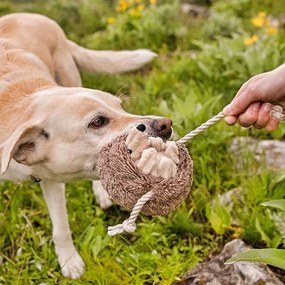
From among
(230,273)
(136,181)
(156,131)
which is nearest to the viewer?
(136,181)

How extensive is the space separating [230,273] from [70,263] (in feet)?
3.01

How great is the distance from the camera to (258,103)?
2.43m

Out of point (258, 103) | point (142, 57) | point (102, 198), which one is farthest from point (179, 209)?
point (142, 57)

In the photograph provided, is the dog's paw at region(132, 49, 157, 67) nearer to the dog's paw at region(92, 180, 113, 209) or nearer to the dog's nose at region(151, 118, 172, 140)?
the dog's paw at region(92, 180, 113, 209)

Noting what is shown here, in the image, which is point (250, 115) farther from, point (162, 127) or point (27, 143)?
point (27, 143)

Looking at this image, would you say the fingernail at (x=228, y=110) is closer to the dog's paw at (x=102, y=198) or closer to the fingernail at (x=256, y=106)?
the fingernail at (x=256, y=106)

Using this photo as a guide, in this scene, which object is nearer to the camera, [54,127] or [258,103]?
[258,103]

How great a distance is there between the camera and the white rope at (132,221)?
2123mm

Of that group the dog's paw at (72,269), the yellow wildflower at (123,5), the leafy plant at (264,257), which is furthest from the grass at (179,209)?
the yellow wildflower at (123,5)

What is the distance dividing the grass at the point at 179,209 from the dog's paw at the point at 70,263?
0.13 feet

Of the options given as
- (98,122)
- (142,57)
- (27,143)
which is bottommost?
(142,57)

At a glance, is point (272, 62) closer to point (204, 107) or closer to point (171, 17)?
point (204, 107)

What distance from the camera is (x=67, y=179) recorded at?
2.78m

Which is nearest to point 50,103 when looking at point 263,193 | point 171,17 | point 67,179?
point 67,179
